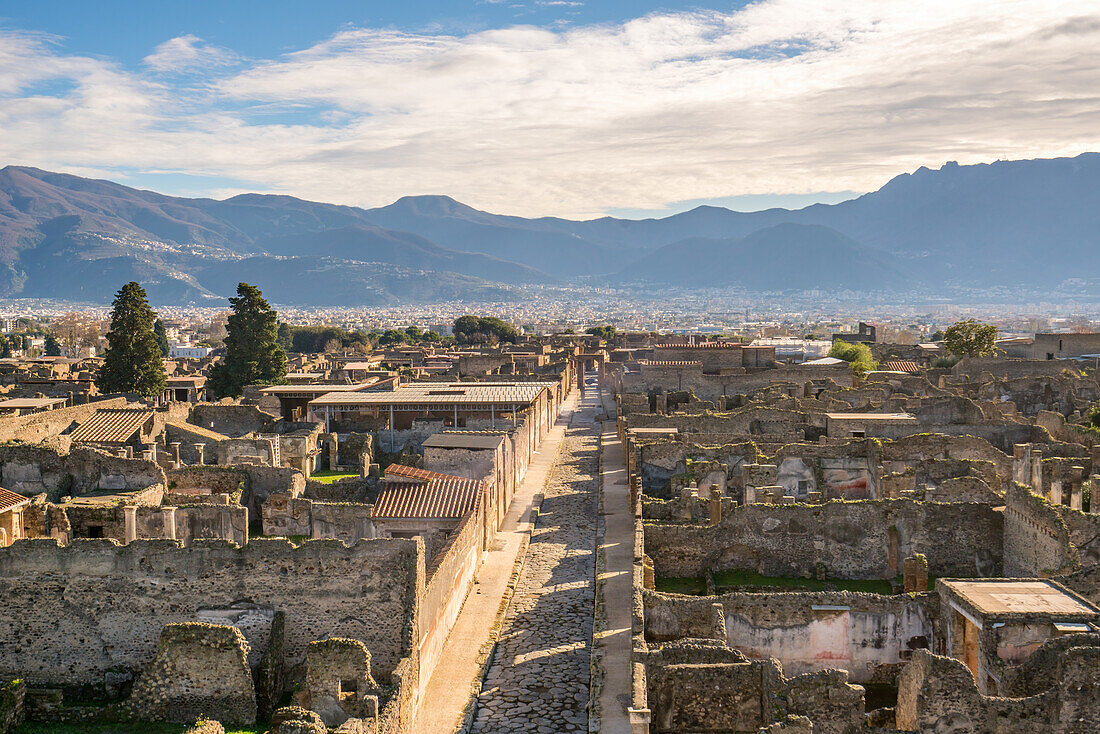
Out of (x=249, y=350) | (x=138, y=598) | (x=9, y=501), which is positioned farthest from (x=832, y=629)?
(x=249, y=350)

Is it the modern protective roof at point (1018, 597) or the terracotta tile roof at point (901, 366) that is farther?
the terracotta tile roof at point (901, 366)

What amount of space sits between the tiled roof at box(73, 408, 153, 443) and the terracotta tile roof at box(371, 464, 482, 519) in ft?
52.1

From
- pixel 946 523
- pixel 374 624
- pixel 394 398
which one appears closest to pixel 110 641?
pixel 374 624

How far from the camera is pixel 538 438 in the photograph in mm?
46281

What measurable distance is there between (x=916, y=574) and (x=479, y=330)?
10254 cm

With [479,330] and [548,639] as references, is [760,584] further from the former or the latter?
[479,330]

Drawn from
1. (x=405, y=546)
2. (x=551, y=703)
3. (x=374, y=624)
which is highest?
(x=405, y=546)

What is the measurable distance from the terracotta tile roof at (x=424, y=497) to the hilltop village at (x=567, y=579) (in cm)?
8

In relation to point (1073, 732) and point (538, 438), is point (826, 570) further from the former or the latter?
point (538, 438)

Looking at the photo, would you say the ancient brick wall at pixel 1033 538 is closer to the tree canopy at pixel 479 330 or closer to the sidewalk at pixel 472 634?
the sidewalk at pixel 472 634

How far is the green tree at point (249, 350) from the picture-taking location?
189 ft

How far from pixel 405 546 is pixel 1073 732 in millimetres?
10724

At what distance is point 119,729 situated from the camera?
15227 mm

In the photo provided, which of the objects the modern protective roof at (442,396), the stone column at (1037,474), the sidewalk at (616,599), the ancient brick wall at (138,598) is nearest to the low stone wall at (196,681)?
the ancient brick wall at (138,598)
